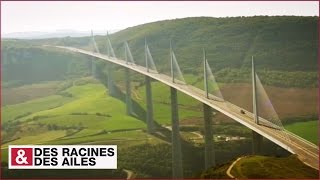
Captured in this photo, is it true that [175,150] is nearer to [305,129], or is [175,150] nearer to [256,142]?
[305,129]

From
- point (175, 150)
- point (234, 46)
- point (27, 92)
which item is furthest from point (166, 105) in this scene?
point (234, 46)

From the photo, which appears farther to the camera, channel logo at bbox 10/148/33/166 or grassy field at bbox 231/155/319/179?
channel logo at bbox 10/148/33/166

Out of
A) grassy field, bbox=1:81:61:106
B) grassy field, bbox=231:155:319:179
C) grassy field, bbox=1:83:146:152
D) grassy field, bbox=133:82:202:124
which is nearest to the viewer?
grassy field, bbox=231:155:319:179

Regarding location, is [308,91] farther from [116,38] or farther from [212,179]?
[116,38]

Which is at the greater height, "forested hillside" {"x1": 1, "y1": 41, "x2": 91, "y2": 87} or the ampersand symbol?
"forested hillside" {"x1": 1, "y1": 41, "x2": 91, "y2": 87}

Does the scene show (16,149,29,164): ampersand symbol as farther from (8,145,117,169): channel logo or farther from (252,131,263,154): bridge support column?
(252,131,263,154): bridge support column

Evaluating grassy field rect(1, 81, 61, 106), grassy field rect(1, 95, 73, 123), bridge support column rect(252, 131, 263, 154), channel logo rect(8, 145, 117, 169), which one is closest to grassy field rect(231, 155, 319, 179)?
bridge support column rect(252, 131, 263, 154)
